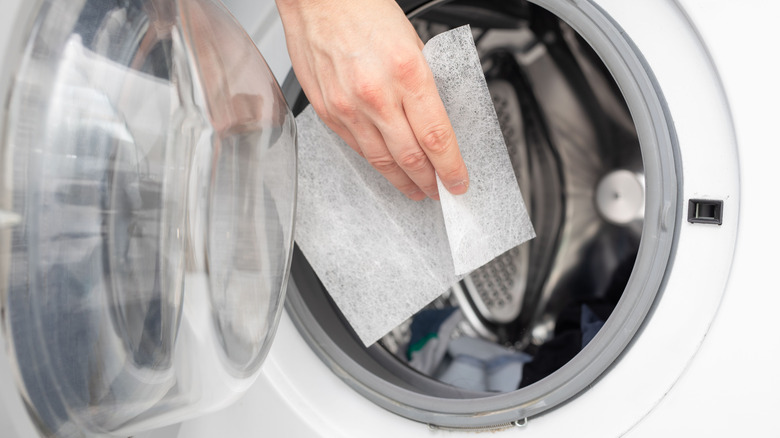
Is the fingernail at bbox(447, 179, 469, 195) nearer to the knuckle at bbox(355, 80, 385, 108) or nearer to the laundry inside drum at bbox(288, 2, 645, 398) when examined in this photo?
the knuckle at bbox(355, 80, 385, 108)

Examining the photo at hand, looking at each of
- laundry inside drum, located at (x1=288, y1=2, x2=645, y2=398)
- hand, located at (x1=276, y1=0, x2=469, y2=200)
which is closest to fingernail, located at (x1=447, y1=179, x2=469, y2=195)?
hand, located at (x1=276, y1=0, x2=469, y2=200)

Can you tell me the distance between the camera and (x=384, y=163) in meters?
0.55

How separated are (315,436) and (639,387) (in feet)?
1.02

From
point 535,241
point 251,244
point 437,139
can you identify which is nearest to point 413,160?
point 437,139

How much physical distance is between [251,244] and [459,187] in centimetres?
21

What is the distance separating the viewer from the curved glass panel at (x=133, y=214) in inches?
15.5

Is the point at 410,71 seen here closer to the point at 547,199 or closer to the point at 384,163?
the point at 384,163

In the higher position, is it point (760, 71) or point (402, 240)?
point (760, 71)

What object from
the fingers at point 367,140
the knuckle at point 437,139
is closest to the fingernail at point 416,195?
the fingers at point 367,140

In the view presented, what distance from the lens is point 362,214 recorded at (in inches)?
23.9

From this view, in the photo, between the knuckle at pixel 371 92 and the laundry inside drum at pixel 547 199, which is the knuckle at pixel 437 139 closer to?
the knuckle at pixel 371 92

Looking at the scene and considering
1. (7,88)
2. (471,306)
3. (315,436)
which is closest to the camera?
(7,88)

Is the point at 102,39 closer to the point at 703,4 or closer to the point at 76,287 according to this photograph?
the point at 76,287

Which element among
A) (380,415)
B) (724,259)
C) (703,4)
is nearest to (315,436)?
(380,415)
